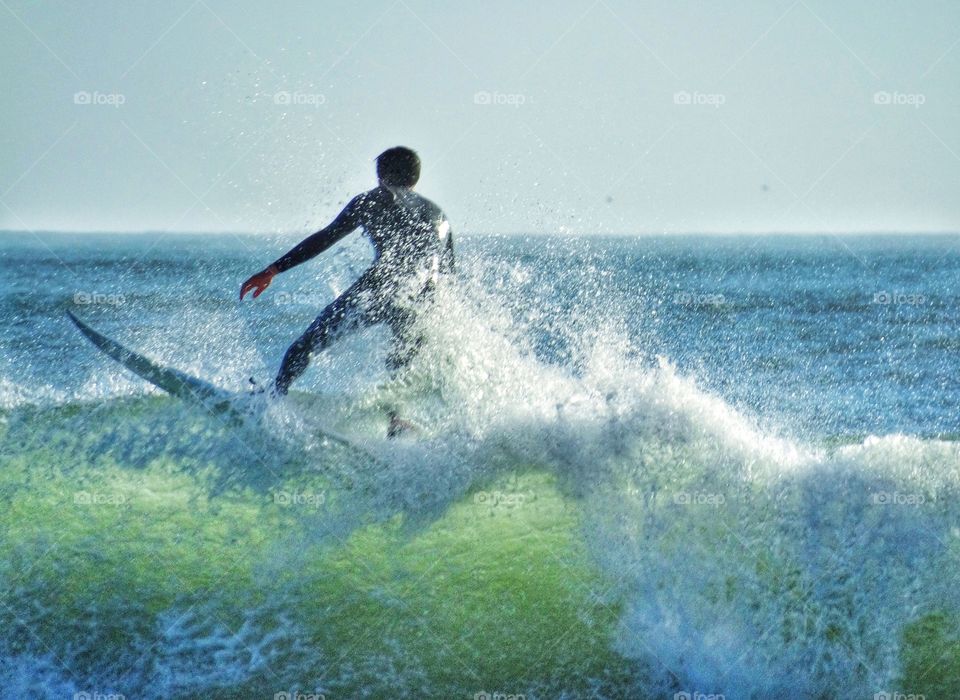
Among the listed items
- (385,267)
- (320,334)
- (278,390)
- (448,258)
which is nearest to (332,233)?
(385,267)

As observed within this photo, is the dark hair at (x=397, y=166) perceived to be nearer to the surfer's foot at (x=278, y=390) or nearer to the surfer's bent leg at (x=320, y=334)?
the surfer's bent leg at (x=320, y=334)

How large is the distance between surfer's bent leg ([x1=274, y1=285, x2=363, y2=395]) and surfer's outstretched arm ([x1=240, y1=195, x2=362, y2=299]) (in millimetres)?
324

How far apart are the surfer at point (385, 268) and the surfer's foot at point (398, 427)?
0.40 m

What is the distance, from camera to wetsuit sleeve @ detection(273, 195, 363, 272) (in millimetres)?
6094

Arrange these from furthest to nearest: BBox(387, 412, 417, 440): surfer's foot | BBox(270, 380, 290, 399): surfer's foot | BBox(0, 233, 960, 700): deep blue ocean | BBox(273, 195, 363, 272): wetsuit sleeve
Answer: BBox(273, 195, 363, 272): wetsuit sleeve
BBox(270, 380, 290, 399): surfer's foot
BBox(387, 412, 417, 440): surfer's foot
BBox(0, 233, 960, 700): deep blue ocean

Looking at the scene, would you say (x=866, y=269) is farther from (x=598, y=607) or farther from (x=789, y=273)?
(x=598, y=607)

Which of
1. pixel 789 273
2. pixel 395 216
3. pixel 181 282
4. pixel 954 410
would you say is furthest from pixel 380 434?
pixel 789 273

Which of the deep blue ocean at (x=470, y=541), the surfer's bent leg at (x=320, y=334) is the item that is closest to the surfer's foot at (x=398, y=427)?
the deep blue ocean at (x=470, y=541)

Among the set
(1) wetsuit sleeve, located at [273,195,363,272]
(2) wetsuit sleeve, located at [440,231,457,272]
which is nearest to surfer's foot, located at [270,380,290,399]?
(1) wetsuit sleeve, located at [273,195,363,272]

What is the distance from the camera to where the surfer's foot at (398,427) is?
564 cm

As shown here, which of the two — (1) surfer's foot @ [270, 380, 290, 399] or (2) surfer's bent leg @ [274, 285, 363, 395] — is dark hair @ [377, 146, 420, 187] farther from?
(1) surfer's foot @ [270, 380, 290, 399]

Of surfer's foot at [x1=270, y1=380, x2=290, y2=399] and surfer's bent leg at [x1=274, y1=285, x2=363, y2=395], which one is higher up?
surfer's bent leg at [x1=274, y1=285, x2=363, y2=395]

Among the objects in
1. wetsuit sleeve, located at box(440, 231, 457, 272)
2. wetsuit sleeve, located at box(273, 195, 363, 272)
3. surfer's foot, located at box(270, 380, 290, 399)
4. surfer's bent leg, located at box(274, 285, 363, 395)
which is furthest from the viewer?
wetsuit sleeve, located at box(440, 231, 457, 272)

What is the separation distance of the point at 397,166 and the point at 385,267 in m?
0.67
